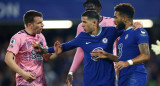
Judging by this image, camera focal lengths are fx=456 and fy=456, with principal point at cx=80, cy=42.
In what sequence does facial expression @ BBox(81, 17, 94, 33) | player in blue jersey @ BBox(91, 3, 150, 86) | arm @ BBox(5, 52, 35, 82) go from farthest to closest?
facial expression @ BBox(81, 17, 94, 33) < arm @ BBox(5, 52, 35, 82) < player in blue jersey @ BBox(91, 3, 150, 86)

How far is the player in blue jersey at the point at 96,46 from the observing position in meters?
6.44

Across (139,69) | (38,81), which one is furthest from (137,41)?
(38,81)

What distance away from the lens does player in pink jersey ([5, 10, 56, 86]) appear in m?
6.55

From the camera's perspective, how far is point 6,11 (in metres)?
12.3

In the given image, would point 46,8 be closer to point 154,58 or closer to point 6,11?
point 6,11

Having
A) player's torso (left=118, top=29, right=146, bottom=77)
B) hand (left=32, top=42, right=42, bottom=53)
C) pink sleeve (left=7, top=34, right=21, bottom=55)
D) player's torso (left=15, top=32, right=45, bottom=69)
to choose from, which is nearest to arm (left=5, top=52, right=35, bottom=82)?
pink sleeve (left=7, top=34, right=21, bottom=55)

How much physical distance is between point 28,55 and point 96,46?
1.03 meters

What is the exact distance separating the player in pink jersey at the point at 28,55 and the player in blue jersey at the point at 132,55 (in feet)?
3.04

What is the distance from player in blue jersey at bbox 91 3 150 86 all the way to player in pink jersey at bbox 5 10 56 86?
3.04 ft

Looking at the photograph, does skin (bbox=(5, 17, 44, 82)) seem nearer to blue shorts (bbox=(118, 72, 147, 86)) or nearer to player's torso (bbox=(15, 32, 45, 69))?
player's torso (bbox=(15, 32, 45, 69))

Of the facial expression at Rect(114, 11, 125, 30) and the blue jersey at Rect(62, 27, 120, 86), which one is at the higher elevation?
the facial expression at Rect(114, 11, 125, 30)

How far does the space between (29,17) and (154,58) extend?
23.2ft

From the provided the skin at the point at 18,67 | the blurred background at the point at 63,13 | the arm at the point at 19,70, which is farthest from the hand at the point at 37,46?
the blurred background at the point at 63,13

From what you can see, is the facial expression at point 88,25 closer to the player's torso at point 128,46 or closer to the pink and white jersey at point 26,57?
the player's torso at point 128,46
